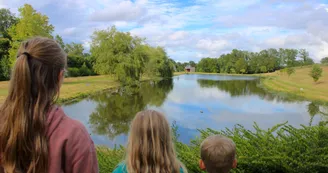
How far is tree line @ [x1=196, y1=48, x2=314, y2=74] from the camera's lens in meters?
83.9

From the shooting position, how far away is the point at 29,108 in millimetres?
1190

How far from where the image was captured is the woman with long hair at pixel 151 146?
1698mm

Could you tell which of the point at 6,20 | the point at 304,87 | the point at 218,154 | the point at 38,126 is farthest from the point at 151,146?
the point at 6,20

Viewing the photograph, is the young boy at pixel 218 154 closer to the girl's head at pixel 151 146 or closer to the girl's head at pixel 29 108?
the girl's head at pixel 151 146

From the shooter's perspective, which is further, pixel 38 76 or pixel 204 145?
pixel 204 145

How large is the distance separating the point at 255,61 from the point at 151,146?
89.5m

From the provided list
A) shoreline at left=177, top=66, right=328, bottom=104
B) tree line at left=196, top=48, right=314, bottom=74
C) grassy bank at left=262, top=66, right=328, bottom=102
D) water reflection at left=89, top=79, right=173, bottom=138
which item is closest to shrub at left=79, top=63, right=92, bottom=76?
water reflection at left=89, top=79, right=173, bottom=138

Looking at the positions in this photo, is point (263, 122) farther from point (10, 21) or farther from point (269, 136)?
point (10, 21)

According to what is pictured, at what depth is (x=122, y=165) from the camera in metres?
1.79

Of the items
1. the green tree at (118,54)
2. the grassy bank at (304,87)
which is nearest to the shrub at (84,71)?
the green tree at (118,54)

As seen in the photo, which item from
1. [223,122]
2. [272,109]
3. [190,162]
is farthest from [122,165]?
[272,109]

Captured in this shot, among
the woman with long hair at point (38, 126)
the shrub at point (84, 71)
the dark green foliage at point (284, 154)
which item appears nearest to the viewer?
the woman with long hair at point (38, 126)

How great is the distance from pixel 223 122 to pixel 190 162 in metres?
10.4

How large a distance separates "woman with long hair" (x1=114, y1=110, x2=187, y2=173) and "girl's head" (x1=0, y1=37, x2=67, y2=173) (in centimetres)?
64
